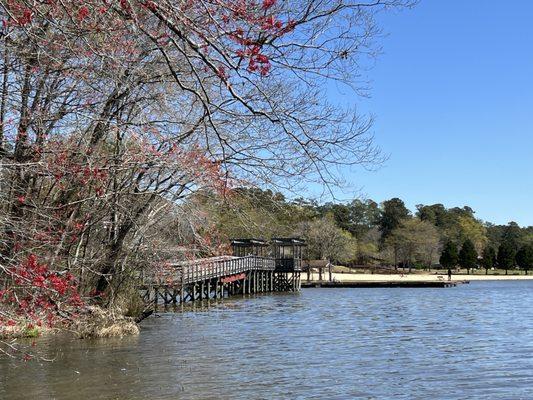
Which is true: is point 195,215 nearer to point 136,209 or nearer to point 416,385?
point 136,209

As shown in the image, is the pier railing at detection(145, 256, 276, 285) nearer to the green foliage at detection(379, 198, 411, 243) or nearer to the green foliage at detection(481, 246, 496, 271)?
the green foliage at detection(481, 246, 496, 271)

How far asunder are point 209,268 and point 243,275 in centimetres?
1025

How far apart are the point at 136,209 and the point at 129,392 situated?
677 centimetres

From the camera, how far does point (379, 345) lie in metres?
18.7

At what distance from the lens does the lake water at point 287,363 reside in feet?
38.7

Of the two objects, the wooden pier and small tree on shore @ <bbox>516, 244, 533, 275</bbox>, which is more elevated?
small tree on shore @ <bbox>516, 244, 533, 275</bbox>

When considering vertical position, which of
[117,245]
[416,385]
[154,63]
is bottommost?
[416,385]

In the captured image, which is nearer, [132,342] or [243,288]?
[132,342]

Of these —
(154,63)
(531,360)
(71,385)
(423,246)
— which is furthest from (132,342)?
(423,246)

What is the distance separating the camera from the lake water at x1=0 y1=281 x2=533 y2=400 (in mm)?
11781

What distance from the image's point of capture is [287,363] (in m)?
15.0

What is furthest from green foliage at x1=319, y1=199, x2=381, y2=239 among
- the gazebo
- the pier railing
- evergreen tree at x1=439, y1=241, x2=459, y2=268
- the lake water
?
the lake water

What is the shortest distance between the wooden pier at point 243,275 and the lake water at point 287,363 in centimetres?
1206

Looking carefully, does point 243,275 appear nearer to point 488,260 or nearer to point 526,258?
point 488,260
